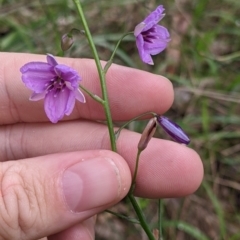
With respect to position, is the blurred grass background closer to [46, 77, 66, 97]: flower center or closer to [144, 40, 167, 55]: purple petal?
[144, 40, 167, 55]: purple petal

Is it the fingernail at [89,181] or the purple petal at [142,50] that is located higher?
the purple petal at [142,50]

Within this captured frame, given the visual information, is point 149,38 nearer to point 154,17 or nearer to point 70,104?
point 154,17

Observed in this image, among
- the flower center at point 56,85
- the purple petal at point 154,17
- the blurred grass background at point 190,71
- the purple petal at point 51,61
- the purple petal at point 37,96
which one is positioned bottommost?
the blurred grass background at point 190,71

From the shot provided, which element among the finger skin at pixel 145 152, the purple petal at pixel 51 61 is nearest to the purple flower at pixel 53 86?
the purple petal at pixel 51 61

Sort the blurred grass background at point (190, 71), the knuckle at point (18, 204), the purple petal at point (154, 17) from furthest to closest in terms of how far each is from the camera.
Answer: the blurred grass background at point (190, 71), the purple petal at point (154, 17), the knuckle at point (18, 204)

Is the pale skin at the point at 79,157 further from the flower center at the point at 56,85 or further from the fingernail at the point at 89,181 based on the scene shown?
the flower center at the point at 56,85

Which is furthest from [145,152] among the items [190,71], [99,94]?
[190,71]

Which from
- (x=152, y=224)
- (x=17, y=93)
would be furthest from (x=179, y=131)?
(x=152, y=224)
